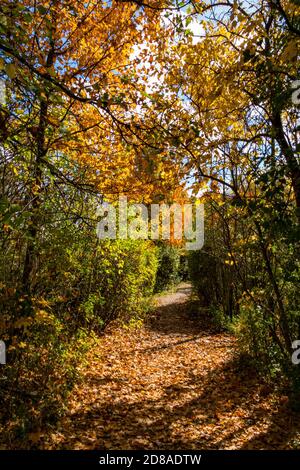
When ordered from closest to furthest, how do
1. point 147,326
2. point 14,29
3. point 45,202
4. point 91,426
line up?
point 14,29 → point 91,426 → point 45,202 → point 147,326

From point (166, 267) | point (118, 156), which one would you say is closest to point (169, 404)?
point (118, 156)

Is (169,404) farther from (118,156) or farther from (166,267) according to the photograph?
(166,267)

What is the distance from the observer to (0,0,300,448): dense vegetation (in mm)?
3619

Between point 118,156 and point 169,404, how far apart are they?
4.35m

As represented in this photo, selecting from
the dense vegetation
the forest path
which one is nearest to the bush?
the forest path

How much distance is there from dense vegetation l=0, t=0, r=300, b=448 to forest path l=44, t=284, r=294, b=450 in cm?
43

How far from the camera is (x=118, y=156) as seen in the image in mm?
6359

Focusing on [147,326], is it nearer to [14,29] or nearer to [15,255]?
[15,255]

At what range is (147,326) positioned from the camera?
10789 millimetres

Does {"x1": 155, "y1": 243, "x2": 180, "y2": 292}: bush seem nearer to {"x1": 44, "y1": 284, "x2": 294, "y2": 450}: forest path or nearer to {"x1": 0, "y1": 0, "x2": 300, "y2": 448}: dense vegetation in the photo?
{"x1": 44, "y1": 284, "x2": 294, "y2": 450}: forest path

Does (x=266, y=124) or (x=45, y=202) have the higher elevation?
(x=266, y=124)
